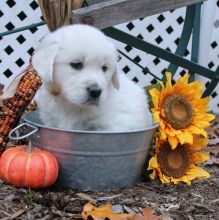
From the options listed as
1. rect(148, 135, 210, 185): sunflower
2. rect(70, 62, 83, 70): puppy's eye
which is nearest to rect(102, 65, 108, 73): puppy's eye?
rect(70, 62, 83, 70): puppy's eye

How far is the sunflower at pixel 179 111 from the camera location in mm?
3107

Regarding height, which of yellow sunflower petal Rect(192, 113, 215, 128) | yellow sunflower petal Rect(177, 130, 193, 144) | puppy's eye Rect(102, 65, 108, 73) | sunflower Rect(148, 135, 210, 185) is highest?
puppy's eye Rect(102, 65, 108, 73)

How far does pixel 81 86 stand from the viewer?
2.71m

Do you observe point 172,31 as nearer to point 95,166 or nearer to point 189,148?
point 189,148

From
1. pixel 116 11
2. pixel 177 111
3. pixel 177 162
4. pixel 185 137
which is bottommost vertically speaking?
pixel 177 162

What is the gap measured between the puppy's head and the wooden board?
86mm

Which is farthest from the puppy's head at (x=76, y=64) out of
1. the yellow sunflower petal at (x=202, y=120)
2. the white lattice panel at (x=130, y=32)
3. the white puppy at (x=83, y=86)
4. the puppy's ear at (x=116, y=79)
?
the white lattice panel at (x=130, y=32)

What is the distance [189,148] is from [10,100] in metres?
1.10

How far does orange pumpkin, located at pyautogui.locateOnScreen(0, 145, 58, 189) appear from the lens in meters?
2.75

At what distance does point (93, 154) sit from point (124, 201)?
29 centimetres

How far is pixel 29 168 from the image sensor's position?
2742 millimetres

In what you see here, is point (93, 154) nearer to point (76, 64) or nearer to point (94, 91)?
point (94, 91)

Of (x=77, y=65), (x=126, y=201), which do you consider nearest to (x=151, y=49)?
(x=77, y=65)

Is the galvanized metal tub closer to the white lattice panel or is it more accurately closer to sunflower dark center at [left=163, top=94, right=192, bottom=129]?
sunflower dark center at [left=163, top=94, right=192, bottom=129]
